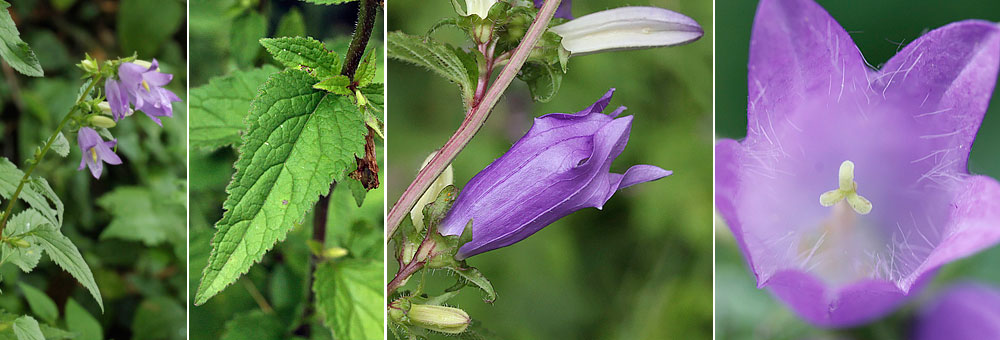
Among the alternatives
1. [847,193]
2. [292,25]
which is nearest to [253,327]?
[292,25]

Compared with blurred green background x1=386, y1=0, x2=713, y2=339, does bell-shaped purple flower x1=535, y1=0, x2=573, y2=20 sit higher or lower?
higher

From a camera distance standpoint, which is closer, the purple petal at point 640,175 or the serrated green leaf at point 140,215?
the purple petal at point 640,175

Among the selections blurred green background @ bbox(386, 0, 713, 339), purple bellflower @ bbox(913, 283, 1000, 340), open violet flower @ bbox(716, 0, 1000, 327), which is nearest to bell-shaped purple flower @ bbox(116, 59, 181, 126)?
blurred green background @ bbox(386, 0, 713, 339)

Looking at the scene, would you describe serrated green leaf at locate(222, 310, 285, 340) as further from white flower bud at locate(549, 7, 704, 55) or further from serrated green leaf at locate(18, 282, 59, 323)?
white flower bud at locate(549, 7, 704, 55)

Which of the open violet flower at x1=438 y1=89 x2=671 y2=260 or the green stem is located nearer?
the open violet flower at x1=438 y1=89 x2=671 y2=260

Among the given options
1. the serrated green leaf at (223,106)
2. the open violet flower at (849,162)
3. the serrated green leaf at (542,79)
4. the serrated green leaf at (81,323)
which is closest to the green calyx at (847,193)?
the open violet flower at (849,162)

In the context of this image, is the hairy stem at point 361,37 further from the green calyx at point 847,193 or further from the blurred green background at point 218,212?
the green calyx at point 847,193
